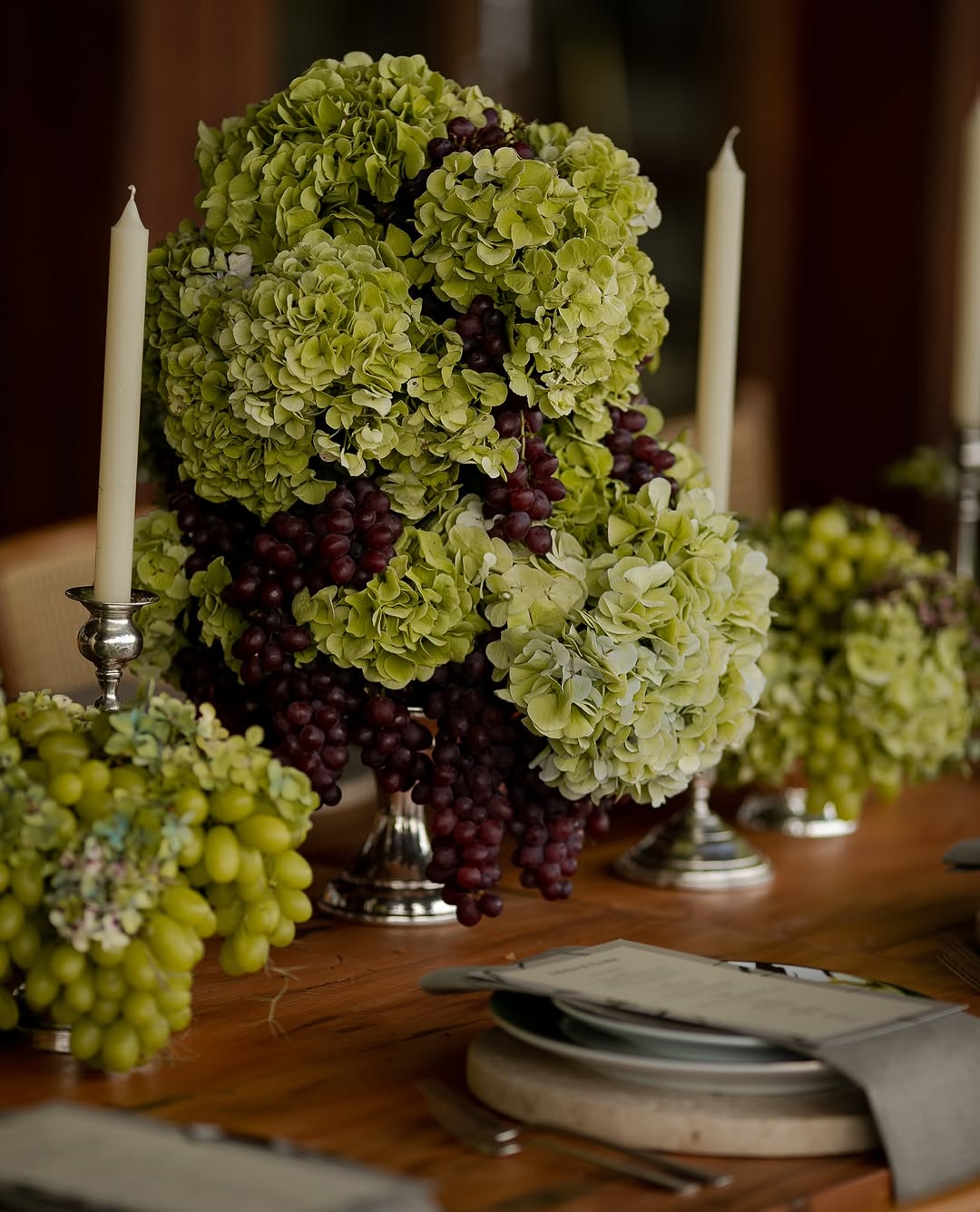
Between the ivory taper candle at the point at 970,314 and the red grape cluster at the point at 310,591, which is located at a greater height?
the ivory taper candle at the point at 970,314

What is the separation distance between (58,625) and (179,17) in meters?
1.39

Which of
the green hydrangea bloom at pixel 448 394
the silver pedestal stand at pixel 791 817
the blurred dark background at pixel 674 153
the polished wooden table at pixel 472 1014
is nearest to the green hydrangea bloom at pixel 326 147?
the green hydrangea bloom at pixel 448 394

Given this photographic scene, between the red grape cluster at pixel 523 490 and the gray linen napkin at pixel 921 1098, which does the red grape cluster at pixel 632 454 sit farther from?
the gray linen napkin at pixel 921 1098

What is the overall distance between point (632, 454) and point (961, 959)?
1.34 ft

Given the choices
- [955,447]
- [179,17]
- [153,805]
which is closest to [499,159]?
[153,805]

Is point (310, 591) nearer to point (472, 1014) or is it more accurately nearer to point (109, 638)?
point (109, 638)

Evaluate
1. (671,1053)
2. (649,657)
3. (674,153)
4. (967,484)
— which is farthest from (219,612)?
(674,153)

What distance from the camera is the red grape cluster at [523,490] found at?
1078 millimetres

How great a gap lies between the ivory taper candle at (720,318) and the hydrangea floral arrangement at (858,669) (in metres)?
0.18

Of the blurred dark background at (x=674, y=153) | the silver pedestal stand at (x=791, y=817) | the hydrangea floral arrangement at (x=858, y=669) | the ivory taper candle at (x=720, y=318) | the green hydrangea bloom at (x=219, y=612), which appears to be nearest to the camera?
the green hydrangea bloom at (x=219, y=612)

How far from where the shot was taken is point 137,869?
82 cm

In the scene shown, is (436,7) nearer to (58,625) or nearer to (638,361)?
(58,625)

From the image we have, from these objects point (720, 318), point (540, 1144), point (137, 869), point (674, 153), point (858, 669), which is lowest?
point (540, 1144)

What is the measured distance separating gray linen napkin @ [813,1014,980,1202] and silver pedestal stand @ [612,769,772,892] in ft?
1.72
